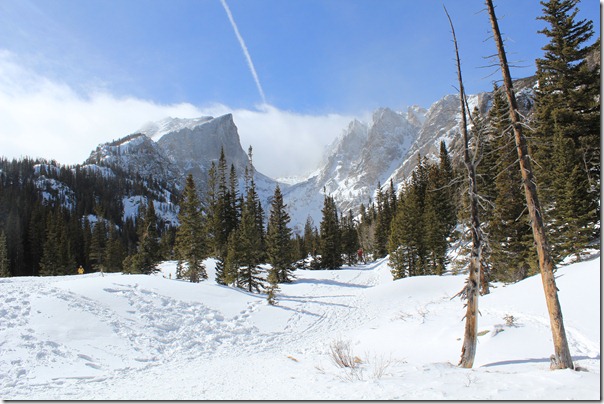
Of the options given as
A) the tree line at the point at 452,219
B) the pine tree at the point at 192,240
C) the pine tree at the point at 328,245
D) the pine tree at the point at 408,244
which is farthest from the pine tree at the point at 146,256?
the pine tree at the point at 408,244

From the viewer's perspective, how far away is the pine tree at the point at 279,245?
32269 mm

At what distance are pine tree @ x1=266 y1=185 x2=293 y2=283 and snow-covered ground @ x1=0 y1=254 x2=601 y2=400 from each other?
10151 millimetres

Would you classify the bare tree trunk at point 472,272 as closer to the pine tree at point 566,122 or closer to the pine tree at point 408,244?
the pine tree at point 566,122

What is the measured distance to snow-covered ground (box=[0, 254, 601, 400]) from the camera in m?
7.16

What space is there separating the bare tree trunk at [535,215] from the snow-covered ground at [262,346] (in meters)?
1.03

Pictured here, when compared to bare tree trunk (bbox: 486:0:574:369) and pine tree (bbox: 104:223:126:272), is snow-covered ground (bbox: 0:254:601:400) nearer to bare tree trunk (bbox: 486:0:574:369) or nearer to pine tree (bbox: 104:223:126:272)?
bare tree trunk (bbox: 486:0:574:369)

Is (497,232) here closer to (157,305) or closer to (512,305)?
(512,305)

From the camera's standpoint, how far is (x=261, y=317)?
1912cm

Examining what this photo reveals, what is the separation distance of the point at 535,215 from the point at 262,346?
12.2 meters

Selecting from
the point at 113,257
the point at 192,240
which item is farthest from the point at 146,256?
the point at 113,257

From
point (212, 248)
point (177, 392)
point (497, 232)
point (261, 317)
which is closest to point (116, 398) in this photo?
point (177, 392)

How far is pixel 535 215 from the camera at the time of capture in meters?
8.45

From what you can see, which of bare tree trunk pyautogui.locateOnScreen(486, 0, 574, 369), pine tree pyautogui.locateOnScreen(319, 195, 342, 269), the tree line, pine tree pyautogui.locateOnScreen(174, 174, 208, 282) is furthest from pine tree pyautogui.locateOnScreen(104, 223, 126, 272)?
bare tree trunk pyautogui.locateOnScreen(486, 0, 574, 369)

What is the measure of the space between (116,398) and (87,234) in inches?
3012
